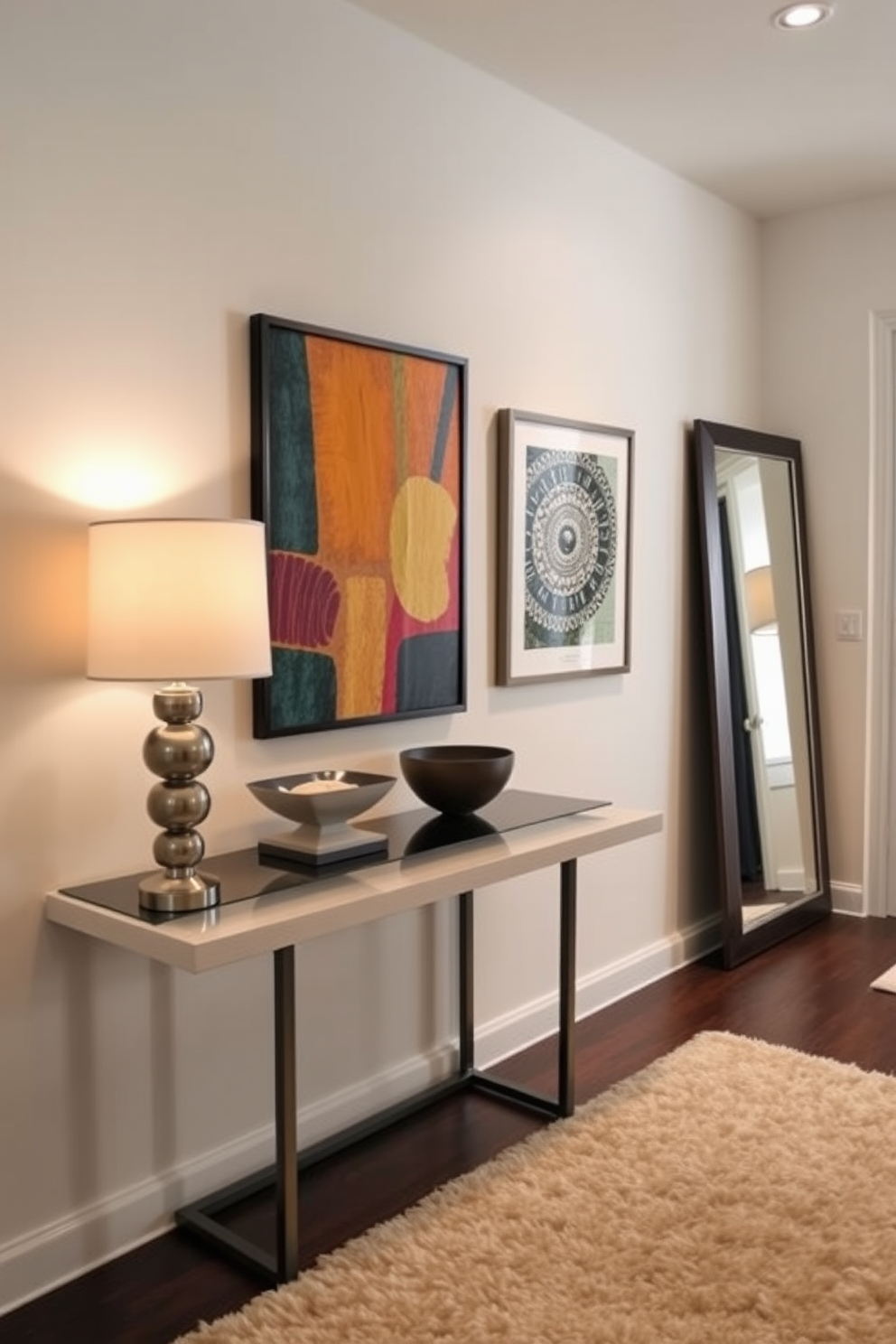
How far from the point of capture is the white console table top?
1.90 meters

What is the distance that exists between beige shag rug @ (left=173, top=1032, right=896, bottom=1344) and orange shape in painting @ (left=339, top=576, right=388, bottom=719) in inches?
41.3

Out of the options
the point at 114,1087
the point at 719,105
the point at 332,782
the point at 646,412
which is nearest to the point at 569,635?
the point at 646,412

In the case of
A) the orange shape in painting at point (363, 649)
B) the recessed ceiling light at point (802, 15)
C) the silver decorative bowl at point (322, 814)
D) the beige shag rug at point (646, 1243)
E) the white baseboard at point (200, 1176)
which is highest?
the recessed ceiling light at point (802, 15)

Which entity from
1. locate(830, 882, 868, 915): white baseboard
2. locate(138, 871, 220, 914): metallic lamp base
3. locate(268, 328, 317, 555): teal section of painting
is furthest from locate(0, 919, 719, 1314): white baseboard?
locate(830, 882, 868, 915): white baseboard

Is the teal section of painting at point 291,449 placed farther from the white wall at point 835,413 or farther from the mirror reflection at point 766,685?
the white wall at point 835,413

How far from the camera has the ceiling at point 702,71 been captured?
2.73 m

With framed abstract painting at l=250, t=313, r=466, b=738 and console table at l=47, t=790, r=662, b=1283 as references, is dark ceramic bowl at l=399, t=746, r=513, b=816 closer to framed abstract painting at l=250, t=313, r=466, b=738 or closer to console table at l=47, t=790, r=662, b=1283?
console table at l=47, t=790, r=662, b=1283

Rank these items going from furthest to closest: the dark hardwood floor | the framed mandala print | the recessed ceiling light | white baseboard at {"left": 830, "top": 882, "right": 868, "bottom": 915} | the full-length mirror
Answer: white baseboard at {"left": 830, "top": 882, "right": 868, "bottom": 915} < the full-length mirror < the framed mandala print < the recessed ceiling light < the dark hardwood floor

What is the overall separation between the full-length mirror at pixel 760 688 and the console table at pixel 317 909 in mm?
1214

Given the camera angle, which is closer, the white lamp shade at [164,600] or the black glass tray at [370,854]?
the white lamp shade at [164,600]

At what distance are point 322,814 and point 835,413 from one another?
2.98 meters

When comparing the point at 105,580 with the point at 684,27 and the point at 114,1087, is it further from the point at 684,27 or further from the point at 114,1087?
the point at 684,27

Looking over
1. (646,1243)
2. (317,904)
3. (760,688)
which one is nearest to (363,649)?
(317,904)

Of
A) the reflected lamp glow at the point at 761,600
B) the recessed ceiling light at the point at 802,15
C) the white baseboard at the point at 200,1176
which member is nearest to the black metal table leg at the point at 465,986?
the white baseboard at the point at 200,1176
